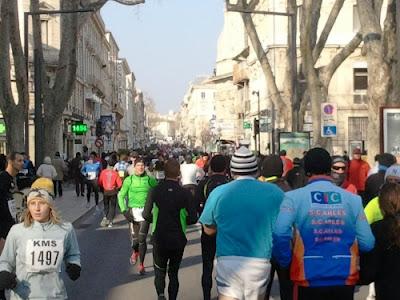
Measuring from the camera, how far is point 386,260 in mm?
5164

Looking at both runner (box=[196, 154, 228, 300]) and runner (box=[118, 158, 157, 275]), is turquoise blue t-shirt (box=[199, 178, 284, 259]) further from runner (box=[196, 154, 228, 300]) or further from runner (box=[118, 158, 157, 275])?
runner (box=[118, 158, 157, 275])

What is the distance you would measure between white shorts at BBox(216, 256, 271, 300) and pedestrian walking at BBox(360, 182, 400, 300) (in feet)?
2.60

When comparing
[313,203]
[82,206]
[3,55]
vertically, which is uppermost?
[3,55]

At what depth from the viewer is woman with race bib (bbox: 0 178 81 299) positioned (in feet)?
16.8

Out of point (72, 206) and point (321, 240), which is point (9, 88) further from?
point (321, 240)

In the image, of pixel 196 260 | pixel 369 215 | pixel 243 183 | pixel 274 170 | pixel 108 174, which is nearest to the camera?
pixel 243 183

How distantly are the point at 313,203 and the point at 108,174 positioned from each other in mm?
13145

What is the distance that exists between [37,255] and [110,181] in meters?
12.5

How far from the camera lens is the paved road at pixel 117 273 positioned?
31.9 ft

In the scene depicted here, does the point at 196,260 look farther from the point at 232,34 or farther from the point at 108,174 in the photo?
the point at 232,34

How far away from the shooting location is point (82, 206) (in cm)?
2486

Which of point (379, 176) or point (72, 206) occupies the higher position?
point (379, 176)

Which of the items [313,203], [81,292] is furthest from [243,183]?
[81,292]

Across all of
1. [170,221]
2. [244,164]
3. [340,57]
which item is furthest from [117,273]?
[340,57]
